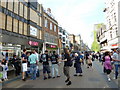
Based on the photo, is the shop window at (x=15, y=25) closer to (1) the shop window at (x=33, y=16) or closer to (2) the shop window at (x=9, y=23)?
(2) the shop window at (x=9, y=23)

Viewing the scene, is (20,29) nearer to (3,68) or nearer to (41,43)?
(41,43)

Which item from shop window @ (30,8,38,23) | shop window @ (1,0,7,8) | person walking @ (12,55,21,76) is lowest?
person walking @ (12,55,21,76)

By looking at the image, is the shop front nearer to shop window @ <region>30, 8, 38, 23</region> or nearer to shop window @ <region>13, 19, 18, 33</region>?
shop window @ <region>13, 19, 18, 33</region>

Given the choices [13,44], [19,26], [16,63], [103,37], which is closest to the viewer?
[16,63]

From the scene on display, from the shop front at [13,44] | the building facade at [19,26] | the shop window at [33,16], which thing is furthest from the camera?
the shop window at [33,16]

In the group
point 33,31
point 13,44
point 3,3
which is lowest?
point 13,44

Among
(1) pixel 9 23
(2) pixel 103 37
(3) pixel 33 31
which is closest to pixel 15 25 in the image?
(1) pixel 9 23

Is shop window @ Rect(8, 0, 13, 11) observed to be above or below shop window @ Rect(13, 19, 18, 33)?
above

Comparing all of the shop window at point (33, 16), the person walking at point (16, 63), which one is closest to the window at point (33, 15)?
the shop window at point (33, 16)

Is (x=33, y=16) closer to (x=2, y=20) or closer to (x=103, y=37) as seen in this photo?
(x=2, y=20)

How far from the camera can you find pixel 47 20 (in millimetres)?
39062

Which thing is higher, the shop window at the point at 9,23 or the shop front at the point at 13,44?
the shop window at the point at 9,23

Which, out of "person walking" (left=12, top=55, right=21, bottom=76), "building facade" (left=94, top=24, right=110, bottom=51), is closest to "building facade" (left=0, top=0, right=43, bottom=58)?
"person walking" (left=12, top=55, right=21, bottom=76)

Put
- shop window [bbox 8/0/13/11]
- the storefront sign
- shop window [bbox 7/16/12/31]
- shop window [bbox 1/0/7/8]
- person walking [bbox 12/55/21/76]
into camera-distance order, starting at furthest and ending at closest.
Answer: the storefront sign, shop window [bbox 8/0/13/11], shop window [bbox 7/16/12/31], shop window [bbox 1/0/7/8], person walking [bbox 12/55/21/76]
